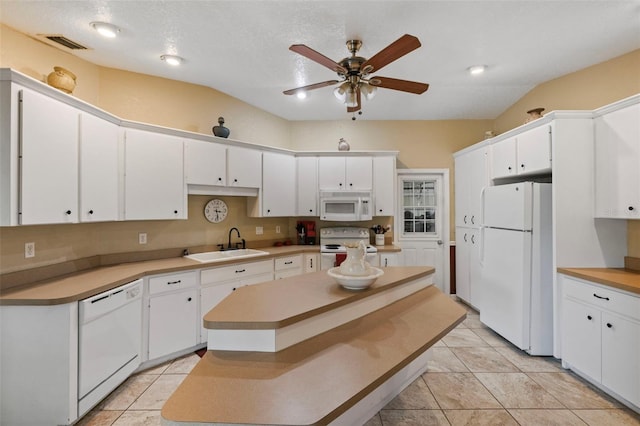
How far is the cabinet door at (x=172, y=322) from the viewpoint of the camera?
104 inches

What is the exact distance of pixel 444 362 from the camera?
110 inches

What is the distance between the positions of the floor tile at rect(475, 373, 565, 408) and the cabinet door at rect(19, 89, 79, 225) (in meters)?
3.65

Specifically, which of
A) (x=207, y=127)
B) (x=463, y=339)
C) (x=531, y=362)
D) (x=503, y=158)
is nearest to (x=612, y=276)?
(x=531, y=362)

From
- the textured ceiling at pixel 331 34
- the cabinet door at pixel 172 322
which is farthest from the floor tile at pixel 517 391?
the textured ceiling at pixel 331 34

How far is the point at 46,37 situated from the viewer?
2.32 m

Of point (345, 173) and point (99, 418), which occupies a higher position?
point (345, 173)

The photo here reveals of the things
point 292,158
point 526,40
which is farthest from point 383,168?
point 526,40

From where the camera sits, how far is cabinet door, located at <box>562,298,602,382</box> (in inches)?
91.4

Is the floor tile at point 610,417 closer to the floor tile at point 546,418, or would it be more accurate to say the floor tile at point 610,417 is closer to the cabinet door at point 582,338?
the floor tile at point 546,418

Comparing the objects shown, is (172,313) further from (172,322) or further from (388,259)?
(388,259)

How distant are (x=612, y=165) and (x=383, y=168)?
2.44m

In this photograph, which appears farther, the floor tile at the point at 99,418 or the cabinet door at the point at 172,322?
the cabinet door at the point at 172,322

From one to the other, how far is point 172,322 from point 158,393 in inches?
23.8

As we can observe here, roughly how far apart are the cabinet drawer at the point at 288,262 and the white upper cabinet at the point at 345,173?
44.6 inches
